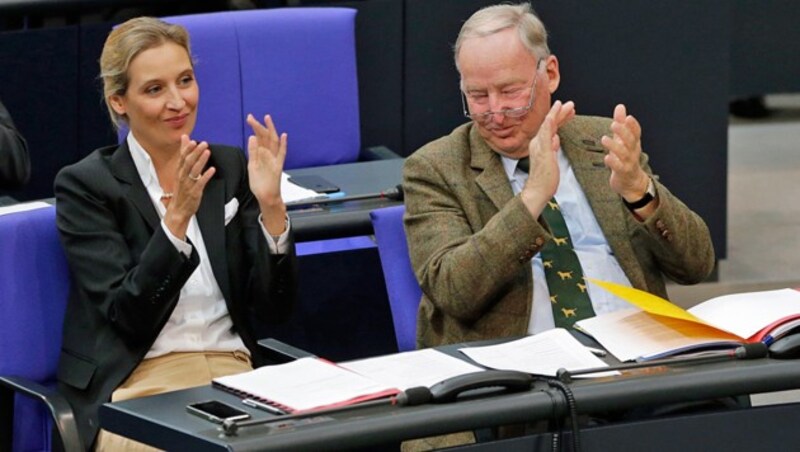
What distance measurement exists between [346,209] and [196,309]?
37.5 inches

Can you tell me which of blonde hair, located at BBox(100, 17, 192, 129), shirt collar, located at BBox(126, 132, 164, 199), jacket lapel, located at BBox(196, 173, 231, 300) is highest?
blonde hair, located at BBox(100, 17, 192, 129)

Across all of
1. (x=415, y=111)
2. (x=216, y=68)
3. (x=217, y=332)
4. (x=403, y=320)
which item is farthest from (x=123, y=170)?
(x=415, y=111)

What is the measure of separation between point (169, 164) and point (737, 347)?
1423mm

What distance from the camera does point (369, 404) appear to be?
286 centimetres

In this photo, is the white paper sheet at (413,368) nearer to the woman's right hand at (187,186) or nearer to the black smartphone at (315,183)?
the woman's right hand at (187,186)

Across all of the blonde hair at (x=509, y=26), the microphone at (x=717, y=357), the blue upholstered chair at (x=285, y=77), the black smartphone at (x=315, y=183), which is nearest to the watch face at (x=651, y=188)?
the blonde hair at (x=509, y=26)

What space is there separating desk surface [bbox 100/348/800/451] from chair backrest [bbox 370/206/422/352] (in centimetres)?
89

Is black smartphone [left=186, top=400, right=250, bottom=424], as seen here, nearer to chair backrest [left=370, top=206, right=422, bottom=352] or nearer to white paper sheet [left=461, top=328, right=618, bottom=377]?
white paper sheet [left=461, top=328, right=618, bottom=377]

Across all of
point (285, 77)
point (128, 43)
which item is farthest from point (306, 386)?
point (285, 77)

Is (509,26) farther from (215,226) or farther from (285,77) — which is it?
(285,77)

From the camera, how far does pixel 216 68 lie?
5.37 meters

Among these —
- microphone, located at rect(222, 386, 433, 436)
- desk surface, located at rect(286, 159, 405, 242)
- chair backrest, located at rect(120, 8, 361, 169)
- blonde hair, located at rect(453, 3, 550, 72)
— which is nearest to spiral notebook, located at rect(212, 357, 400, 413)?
microphone, located at rect(222, 386, 433, 436)

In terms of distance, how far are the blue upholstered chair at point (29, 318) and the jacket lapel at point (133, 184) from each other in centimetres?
18

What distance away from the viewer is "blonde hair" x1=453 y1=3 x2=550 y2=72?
3.81 metres
